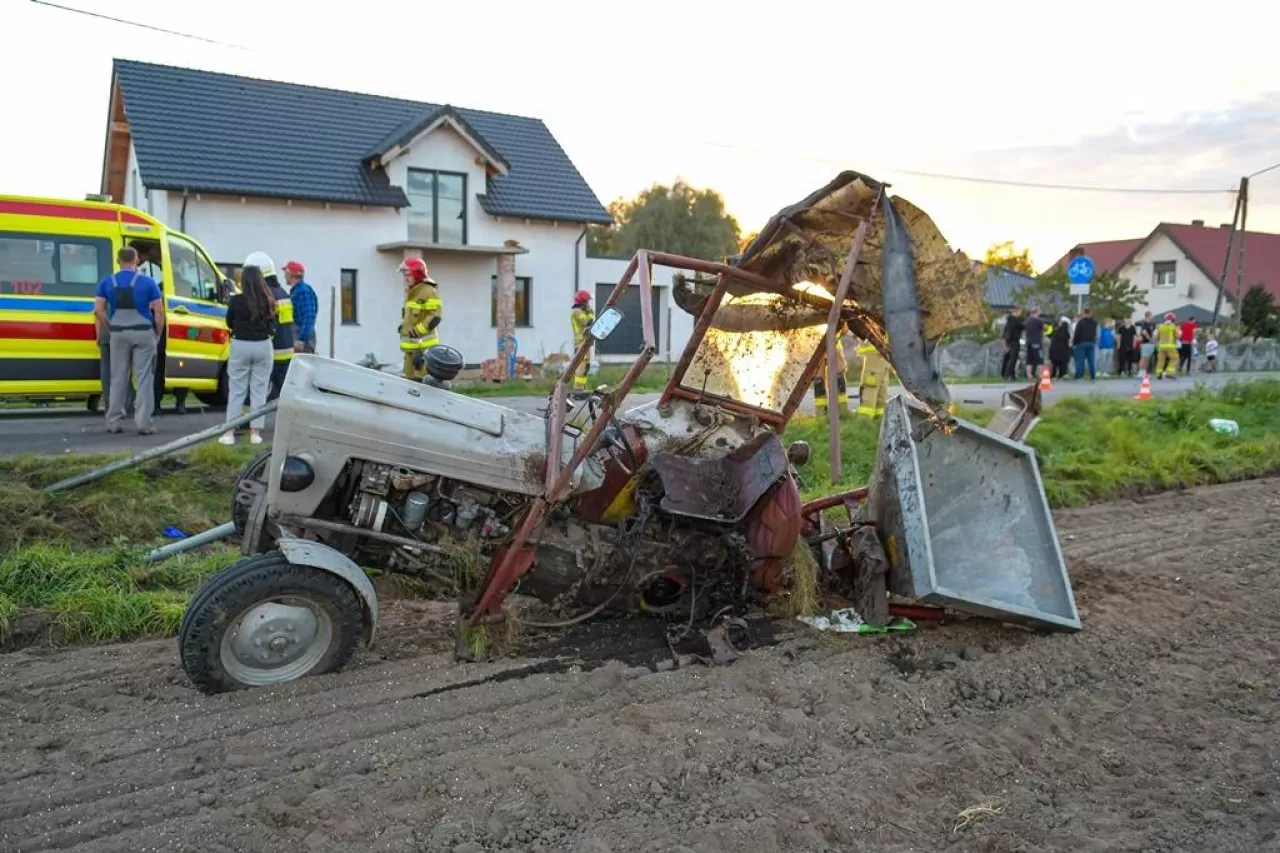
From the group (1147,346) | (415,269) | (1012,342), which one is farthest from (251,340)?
(1147,346)

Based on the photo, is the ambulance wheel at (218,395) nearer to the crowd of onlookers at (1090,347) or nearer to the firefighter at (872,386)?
the firefighter at (872,386)

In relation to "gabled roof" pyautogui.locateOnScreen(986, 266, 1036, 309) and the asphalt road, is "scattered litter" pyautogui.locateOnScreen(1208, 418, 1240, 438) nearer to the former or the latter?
the asphalt road

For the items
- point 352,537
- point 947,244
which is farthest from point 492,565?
point 947,244

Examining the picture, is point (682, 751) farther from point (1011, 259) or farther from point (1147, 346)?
point (1011, 259)

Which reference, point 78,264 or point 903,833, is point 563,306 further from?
point 903,833

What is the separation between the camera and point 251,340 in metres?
9.12

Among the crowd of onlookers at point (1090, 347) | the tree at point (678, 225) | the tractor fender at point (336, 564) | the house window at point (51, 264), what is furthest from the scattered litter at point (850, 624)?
the tree at point (678, 225)

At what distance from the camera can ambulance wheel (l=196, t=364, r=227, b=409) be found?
38.7ft

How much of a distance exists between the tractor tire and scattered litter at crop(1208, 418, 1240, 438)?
11160 mm

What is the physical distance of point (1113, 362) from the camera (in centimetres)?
2709

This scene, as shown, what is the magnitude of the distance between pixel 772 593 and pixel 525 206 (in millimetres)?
20400

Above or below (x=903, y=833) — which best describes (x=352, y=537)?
above

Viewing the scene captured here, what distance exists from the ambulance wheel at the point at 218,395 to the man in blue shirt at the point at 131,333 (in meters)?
2.09

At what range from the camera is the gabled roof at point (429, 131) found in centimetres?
2219
